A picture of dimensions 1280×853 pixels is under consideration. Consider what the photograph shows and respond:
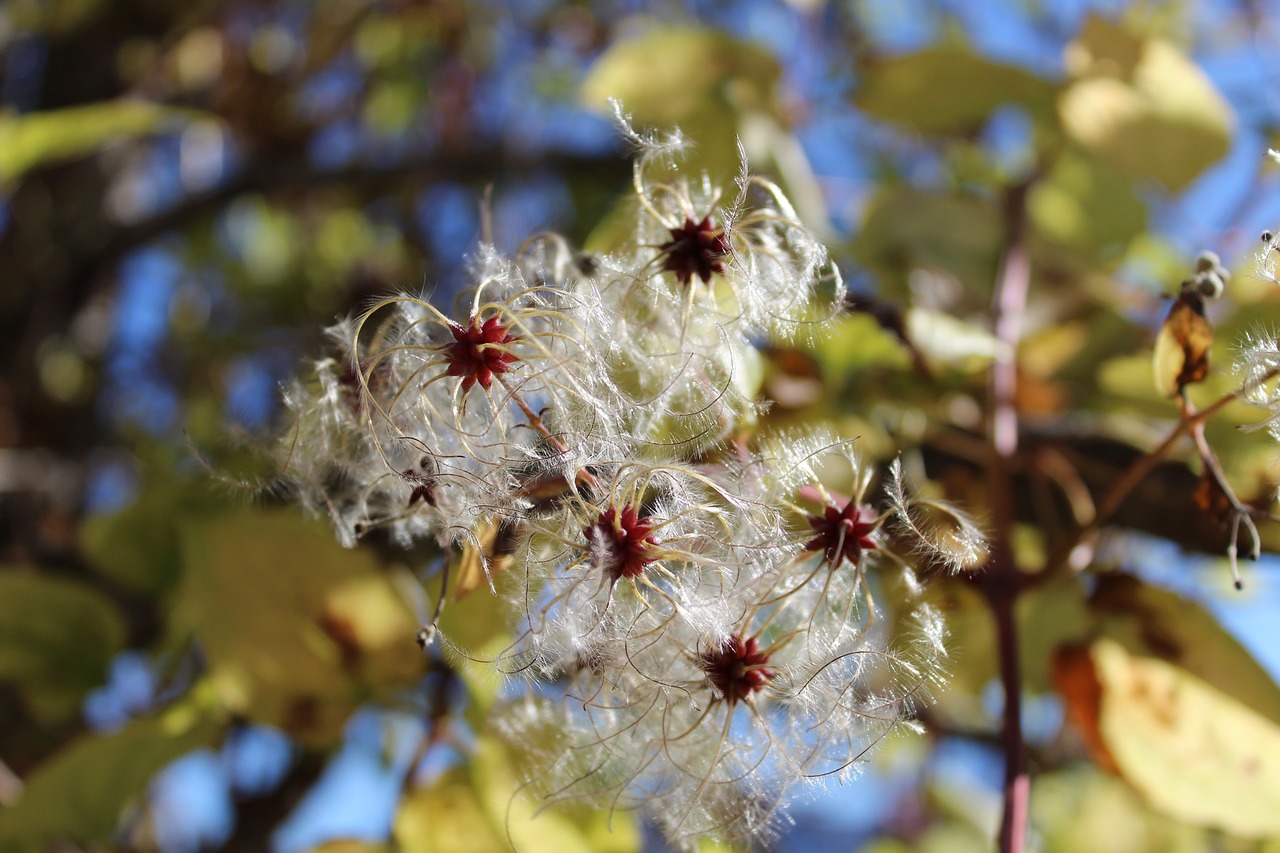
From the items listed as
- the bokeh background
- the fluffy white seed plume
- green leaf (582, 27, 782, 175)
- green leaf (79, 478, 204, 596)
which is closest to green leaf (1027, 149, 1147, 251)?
the bokeh background

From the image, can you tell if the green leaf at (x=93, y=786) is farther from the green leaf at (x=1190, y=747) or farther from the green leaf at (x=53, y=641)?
the green leaf at (x=1190, y=747)

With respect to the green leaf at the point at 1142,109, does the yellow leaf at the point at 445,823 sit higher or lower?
lower

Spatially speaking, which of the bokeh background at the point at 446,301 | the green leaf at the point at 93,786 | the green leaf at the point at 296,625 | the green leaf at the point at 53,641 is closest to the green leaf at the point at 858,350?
the bokeh background at the point at 446,301

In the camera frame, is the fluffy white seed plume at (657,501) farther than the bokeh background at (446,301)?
No

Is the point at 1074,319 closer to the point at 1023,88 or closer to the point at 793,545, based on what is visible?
the point at 1023,88

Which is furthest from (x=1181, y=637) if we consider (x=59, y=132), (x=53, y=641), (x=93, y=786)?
(x=59, y=132)
